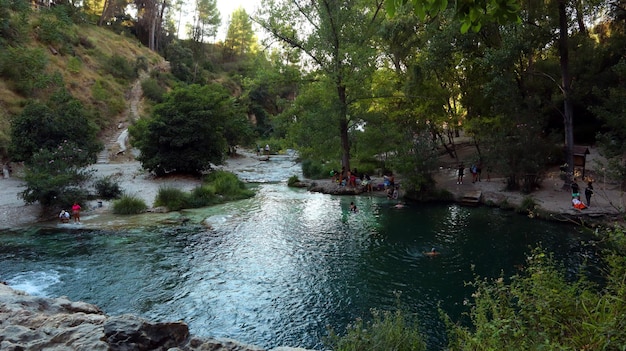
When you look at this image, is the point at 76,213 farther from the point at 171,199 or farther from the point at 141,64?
the point at 141,64

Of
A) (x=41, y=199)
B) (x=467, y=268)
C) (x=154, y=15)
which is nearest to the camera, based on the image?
(x=467, y=268)

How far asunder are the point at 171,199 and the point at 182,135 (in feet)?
26.0

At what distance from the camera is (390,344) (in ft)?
18.1

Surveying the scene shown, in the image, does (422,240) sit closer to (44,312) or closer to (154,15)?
(44,312)

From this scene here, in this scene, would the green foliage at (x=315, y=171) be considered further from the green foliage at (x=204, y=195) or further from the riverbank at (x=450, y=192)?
the green foliage at (x=204, y=195)

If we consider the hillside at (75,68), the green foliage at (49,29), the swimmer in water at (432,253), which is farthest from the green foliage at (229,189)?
the green foliage at (49,29)

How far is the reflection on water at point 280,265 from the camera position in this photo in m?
9.27

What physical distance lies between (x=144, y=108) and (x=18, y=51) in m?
15.4

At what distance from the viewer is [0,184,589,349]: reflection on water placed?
927cm

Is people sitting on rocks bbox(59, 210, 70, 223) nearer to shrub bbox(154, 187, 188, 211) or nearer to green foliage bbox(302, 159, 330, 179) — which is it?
shrub bbox(154, 187, 188, 211)

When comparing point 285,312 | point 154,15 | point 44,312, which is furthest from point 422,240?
point 154,15

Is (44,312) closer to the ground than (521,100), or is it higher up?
closer to the ground

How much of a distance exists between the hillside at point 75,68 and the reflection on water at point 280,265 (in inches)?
659

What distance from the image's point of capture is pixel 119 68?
4806cm
